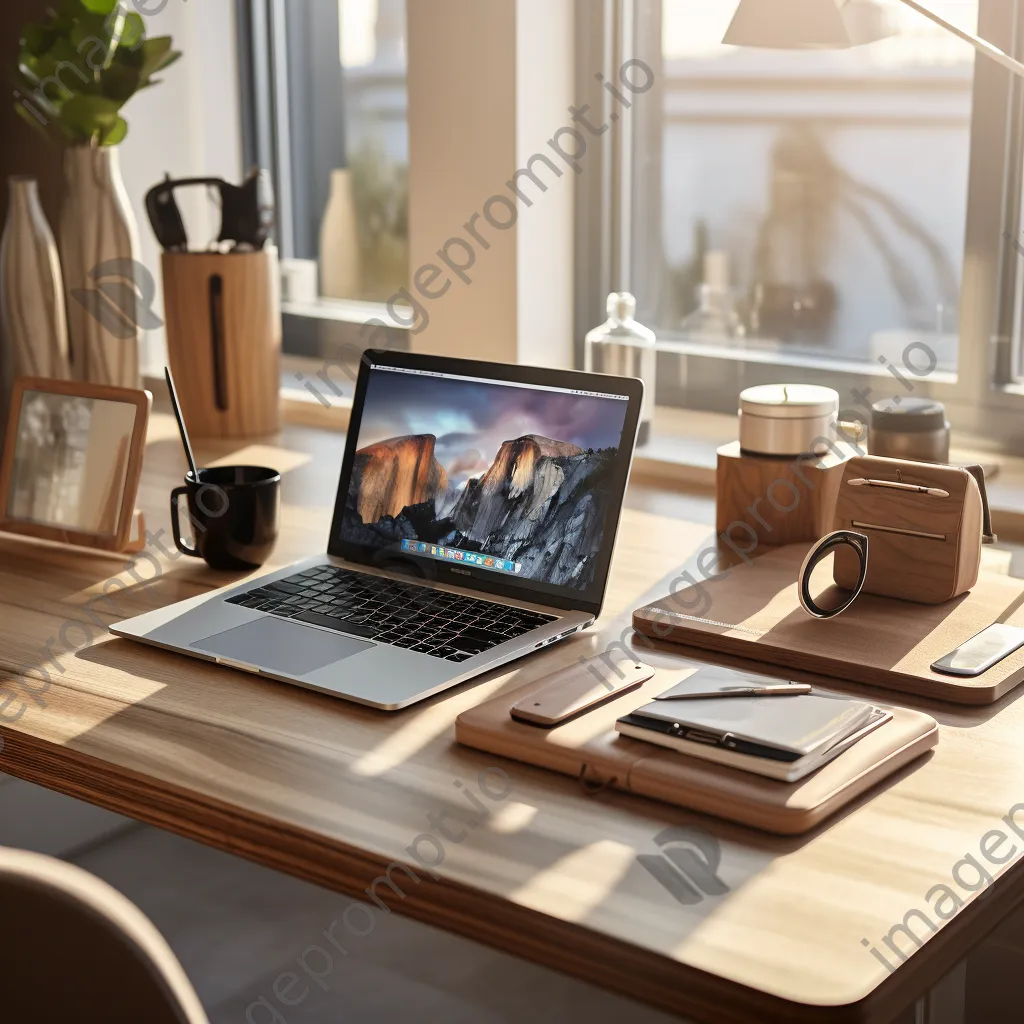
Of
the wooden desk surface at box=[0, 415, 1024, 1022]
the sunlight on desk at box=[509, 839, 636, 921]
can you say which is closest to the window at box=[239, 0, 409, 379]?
the wooden desk surface at box=[0, 415, 1024, 1022]

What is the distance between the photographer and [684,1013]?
0.71 m

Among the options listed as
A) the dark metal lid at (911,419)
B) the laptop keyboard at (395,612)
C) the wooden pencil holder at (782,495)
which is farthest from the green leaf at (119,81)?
the dark metal lid at (911,419)

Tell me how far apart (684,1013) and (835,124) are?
1.31m

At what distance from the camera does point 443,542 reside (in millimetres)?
1283

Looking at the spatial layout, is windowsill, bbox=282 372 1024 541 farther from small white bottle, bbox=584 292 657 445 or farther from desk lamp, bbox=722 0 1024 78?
desk lamp, bbox=722 0 1024 78

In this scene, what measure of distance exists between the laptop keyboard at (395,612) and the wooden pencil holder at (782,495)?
332 millimetres

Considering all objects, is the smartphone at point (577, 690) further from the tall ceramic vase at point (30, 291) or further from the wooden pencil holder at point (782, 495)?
the tall ceramic vase at point (30, 291)

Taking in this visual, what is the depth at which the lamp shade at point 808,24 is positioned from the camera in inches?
50.2

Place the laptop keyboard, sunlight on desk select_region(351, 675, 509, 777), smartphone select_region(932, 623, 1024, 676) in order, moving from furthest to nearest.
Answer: the laptop keyboard → smartphone select_region(932, 623, 1024, 676) → sunlight on desk select_region(351, 675, 509, 777)

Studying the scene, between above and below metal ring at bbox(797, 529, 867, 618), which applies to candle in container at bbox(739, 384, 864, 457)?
above

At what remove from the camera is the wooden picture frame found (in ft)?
4.63

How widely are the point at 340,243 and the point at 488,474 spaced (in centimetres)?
115

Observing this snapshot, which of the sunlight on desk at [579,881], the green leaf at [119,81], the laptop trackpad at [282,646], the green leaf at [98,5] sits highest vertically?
the green leaf at [98,5]

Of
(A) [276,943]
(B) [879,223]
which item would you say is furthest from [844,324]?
(A) [276,943]
